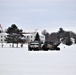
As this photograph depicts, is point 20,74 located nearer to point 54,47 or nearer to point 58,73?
point 58,73

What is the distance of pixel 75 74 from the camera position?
12.0 metres

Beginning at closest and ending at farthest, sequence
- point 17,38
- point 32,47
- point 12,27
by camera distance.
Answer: point 32,47 < point 17,38 < point 12,27

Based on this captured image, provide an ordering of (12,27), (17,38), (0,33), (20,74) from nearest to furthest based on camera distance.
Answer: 1. (20,74)
2. (17,38)
3. (12,27)
4. (0,33)

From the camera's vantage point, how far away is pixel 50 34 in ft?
631

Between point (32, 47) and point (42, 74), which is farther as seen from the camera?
point (32, 47)

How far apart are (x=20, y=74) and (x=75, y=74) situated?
96.6 inches

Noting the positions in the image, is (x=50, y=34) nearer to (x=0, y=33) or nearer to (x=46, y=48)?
(x=0, y=33)

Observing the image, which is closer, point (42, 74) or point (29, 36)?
point (42, 74)

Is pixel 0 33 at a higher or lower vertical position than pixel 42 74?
higher

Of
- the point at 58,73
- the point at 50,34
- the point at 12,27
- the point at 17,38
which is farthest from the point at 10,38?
the point at 50,34

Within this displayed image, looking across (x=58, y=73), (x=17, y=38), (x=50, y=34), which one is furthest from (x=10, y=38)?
(x=50, y=34)

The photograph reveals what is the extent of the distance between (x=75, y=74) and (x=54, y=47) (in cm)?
3464

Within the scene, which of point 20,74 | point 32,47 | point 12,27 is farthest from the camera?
point 12,27

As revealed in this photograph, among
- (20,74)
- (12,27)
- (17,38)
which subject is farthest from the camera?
(12,27)
